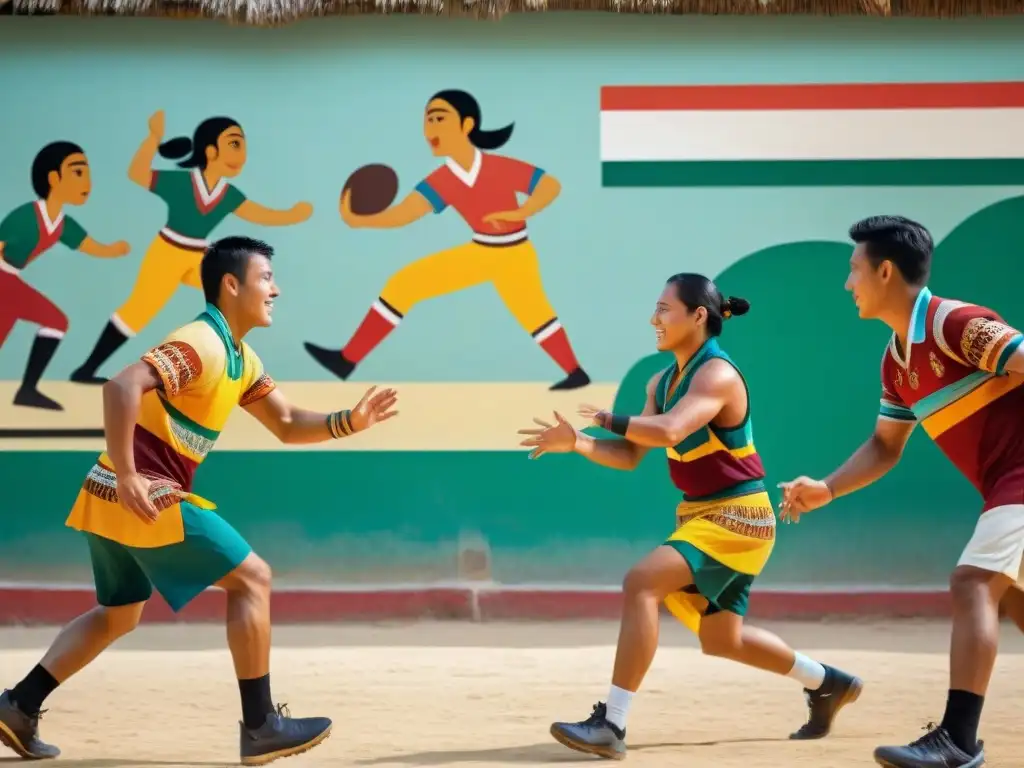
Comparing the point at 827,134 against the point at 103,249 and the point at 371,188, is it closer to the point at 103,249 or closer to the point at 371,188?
the point at 371,188

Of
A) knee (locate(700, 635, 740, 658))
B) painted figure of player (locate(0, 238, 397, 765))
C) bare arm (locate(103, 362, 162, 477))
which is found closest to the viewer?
bare arm (locate(103, 362, 162, 477))

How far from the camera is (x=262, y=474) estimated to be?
717 cm

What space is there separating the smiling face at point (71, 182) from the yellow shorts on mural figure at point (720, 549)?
177 inches

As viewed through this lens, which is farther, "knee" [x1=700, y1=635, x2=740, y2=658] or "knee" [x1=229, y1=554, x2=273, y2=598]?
"knee" [x1=700, y1=635, x2=740, y2=658]

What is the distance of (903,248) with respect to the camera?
402 centimetres

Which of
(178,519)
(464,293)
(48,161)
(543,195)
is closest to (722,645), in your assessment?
(178,519)

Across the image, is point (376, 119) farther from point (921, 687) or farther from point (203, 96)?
point (921, 687)

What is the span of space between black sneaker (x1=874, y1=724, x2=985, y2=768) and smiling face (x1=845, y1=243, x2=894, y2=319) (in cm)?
134

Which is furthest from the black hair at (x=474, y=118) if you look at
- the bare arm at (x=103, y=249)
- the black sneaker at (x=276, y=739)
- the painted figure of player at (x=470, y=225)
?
the black sneaker at (x=276, y=739)

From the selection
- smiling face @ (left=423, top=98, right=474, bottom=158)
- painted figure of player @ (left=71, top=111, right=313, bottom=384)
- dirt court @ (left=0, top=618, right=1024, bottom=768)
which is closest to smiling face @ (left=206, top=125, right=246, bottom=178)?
painted figure of player @ (left=71, top=111, right=313, bottom=384)

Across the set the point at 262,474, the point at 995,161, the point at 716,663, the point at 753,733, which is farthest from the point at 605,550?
the point at 995,161

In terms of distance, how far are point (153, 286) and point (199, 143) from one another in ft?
2.87

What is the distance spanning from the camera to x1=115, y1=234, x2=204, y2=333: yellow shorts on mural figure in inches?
283

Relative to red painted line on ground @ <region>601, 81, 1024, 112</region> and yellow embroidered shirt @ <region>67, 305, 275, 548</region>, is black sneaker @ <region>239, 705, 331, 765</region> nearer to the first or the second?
yellow embroidered shirt @ <region>67, 305, 275, 548</region>
